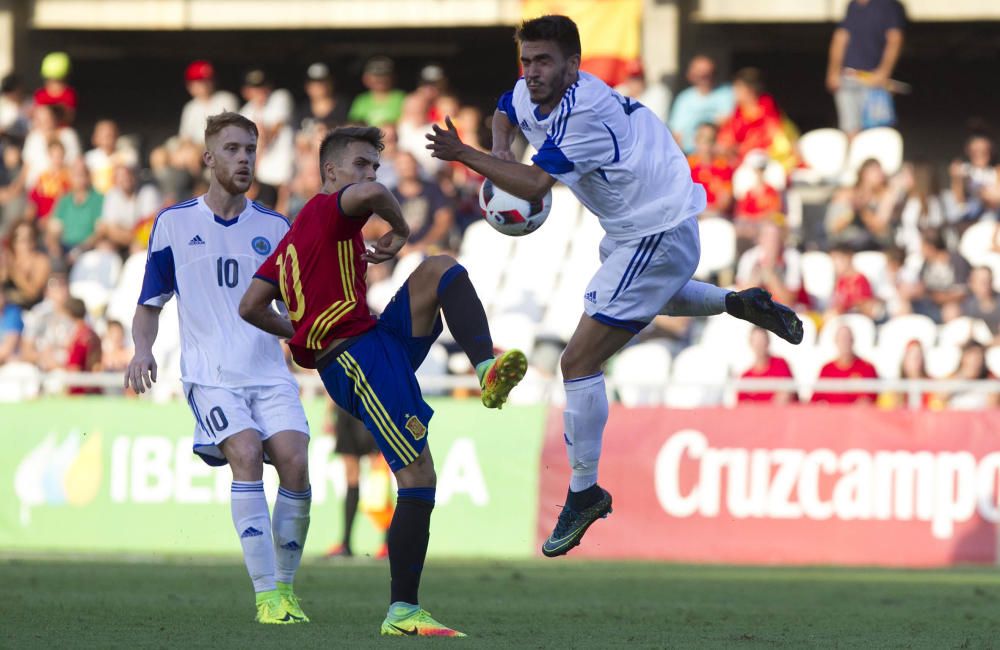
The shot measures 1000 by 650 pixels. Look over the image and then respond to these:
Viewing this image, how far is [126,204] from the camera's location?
20.8 metres

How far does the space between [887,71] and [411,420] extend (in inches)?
504

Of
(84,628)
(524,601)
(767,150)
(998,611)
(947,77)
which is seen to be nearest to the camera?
(84,628)

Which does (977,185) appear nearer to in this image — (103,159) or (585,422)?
(103,159)

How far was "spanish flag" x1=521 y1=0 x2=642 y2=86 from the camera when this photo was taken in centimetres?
2028

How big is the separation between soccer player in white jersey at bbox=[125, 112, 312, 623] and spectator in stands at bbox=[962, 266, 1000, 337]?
8927 millimetres

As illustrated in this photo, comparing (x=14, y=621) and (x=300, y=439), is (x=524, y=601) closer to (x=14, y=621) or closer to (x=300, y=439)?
(x=300, y=439)

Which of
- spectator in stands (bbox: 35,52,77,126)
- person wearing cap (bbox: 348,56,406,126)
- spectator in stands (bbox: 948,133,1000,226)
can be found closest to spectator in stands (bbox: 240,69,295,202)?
person wearing cap (bbox: 348,56,406,126)

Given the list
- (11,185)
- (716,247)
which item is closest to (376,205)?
(716,247)

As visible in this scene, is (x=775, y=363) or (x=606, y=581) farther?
(x=775, y=363)

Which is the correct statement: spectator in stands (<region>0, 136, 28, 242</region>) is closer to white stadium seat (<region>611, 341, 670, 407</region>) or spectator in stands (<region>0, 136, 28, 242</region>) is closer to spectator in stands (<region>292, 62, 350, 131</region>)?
spectator in stands (<region>292, 62, 350, 131</region>)

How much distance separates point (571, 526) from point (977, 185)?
1102 cm

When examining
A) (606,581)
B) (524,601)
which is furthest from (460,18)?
(524,601)

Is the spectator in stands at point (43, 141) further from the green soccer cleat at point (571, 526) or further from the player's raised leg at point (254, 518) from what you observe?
the green soccer cleat at point (571, 526)

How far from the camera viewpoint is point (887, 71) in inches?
779
